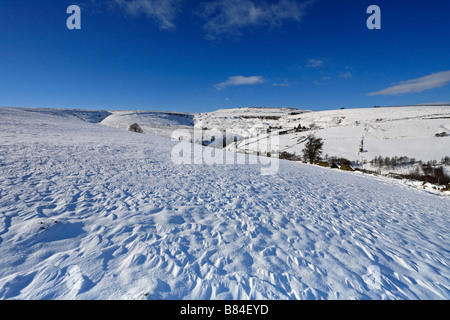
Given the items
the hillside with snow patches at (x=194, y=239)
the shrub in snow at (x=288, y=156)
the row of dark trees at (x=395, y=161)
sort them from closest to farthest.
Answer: the hillside with snow patches at (x=194, y=239)
the row of dark trees at (x=395, y=161)
the shrub in snow at (x=288, y=156)

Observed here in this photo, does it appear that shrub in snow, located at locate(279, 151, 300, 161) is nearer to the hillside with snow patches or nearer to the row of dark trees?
the row of dark trees

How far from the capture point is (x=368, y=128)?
73.6 metres

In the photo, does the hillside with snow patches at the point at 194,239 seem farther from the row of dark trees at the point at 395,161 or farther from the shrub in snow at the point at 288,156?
the shrub in snow at the point at 288,156

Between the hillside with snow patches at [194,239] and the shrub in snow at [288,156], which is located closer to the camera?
the hillside with snow patches at [194,239]

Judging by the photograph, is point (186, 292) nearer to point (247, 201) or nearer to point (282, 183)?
point (247, 201)

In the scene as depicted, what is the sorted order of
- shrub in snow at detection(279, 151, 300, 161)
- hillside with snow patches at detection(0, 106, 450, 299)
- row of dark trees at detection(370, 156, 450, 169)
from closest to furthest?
hillside with snow patches at detection(0, 106, 450, 299) → row of dark trees at detection(370, 156, 450, 169) → shrub in snow at detection(279, 151, 300, 161)

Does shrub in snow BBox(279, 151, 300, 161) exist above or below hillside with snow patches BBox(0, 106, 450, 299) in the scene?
above

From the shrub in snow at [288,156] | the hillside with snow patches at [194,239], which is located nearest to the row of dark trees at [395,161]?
the shrub in snow at [288,156]

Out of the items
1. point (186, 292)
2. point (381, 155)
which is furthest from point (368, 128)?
point (186, 292)

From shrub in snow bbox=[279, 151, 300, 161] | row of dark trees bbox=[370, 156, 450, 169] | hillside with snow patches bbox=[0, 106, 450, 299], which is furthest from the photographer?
shrub in snow bbox=[279, 151, 300, 161]

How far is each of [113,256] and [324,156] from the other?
5495 centimetres

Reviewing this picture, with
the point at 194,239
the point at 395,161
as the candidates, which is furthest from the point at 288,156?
the point at 194,239

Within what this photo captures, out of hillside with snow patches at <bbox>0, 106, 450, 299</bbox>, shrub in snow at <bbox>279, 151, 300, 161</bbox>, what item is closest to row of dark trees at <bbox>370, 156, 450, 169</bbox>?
shrub in snow at <bbox>279, 151, 300, 161</bbox>
